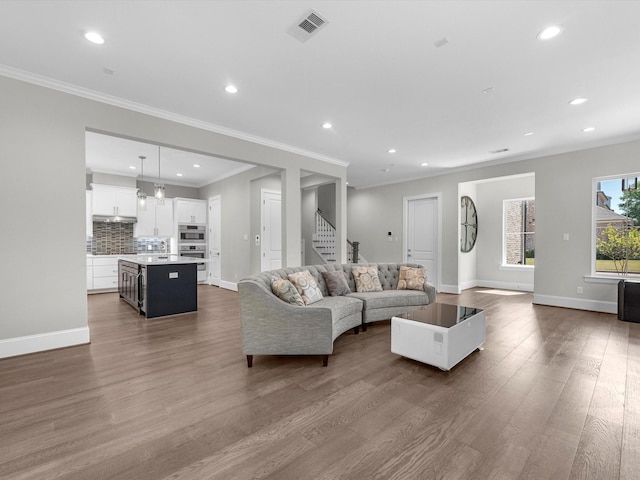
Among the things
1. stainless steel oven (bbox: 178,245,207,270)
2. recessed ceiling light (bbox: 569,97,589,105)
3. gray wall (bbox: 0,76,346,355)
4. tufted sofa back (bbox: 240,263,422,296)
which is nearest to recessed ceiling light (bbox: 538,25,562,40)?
recessed ceiling light (bbox: 569,97,589,105)

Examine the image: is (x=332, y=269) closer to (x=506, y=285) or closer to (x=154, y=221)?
(x=506, y=285)

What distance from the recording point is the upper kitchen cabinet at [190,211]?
8344 mm

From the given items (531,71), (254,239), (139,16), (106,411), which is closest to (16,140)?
(139,16)

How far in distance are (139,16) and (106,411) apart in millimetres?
2971

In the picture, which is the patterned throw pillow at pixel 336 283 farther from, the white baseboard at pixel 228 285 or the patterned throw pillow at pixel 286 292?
the white baseboard at pixel 228 285

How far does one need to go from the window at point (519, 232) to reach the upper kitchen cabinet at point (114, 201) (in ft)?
31.7

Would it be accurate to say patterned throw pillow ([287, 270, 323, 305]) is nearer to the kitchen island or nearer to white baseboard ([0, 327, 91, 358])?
the kitchen island

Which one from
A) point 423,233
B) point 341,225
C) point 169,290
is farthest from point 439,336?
point 423,233

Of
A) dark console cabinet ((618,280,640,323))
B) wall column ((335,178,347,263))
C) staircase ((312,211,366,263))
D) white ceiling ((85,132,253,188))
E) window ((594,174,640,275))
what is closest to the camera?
dark console cabinet ((618,280,640,323))

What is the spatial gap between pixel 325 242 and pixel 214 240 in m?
3.18

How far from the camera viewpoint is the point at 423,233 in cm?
782

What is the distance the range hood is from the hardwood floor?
494 cm

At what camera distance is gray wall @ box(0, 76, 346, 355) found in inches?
120

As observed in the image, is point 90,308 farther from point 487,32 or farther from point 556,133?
point 556,133
